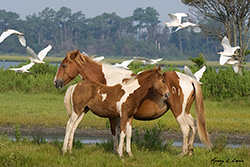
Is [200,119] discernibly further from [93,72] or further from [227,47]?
[227,47]

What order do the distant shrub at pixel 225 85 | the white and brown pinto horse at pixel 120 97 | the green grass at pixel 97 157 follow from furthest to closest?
the distant shrub at pixel 225 85 < the white and brown pinto horse at pixel 120 97 < the green grass at pixel 97 157

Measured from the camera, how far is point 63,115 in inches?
661

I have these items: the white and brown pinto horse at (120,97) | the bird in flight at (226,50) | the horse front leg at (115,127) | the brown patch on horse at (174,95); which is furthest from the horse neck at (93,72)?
the bird in flight at (226,50)

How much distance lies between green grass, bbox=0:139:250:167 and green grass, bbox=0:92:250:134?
8.12 feet

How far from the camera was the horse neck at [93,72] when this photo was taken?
10133 mm

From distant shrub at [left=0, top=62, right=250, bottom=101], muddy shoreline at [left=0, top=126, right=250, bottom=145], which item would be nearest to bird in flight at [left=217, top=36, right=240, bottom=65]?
muddy shoreline at [left=0, top=126, right=250, bottom=145]

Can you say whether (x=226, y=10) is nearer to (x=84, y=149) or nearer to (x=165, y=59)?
(x=84, y=149)

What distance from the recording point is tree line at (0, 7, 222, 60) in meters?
106

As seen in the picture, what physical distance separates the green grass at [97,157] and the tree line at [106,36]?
90031mm

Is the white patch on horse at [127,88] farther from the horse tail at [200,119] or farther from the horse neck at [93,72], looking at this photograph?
the horse tail at [200,119]

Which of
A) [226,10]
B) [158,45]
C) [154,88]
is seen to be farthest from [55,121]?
[158,45]

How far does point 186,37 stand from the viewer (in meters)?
115

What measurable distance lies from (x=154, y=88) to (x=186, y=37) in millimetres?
106504

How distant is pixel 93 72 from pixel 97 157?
1696 millimetres
